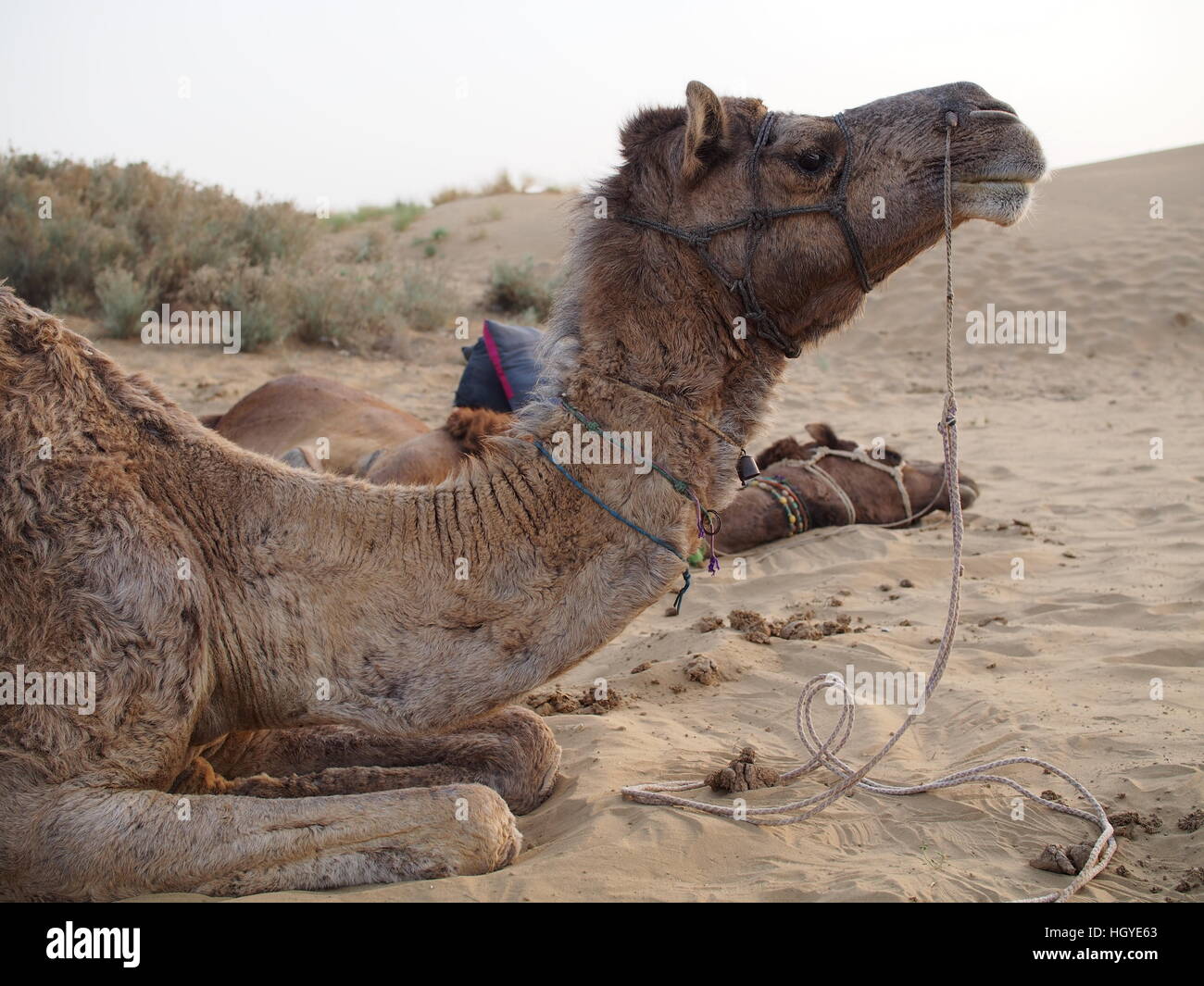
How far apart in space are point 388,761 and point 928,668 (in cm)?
245

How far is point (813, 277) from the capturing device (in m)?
3.19

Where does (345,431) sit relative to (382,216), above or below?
below

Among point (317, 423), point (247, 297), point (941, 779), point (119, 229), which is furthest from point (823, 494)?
point (119, 229)

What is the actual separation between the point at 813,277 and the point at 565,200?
3.07ft

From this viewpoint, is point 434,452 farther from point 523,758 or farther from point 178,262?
point 178,262

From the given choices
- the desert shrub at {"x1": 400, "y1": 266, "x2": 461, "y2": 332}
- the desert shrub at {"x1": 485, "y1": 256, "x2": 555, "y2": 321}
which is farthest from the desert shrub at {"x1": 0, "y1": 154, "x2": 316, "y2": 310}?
the desert shrub at {"x1": 485, "y1": 256, "x2": 555, "y2": 321}

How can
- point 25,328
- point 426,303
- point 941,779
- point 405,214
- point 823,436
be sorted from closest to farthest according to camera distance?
1. point 25,328
2. point 941,779
3. point 823,436
4. point 426,303
5. point 405,214

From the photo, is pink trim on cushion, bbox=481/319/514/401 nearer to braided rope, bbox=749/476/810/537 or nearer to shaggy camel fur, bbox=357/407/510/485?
shaggy camel fur, bbox=357/407/510/485

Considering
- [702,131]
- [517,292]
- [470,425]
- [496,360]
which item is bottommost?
[470,425]

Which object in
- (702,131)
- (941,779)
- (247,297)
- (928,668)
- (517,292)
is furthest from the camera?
(517,292)

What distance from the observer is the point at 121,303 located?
11.3 meters

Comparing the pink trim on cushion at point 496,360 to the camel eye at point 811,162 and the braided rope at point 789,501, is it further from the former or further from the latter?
the camel eye at point 811,162

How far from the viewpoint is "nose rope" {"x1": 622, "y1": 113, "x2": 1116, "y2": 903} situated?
3117 millimetres

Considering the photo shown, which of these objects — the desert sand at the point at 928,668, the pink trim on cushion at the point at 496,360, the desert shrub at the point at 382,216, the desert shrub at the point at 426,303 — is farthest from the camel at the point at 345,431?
the desert shrub at the point at 382,216
